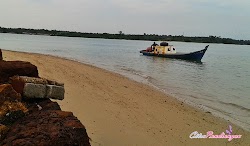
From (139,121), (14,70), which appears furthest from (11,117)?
(139,121)

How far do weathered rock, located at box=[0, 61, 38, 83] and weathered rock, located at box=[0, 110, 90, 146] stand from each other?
0.99 metres

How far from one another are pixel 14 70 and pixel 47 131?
5.29 ft

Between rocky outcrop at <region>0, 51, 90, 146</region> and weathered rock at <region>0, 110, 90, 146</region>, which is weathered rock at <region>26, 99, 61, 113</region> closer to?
rocky outcrop at <region>0, 51, 90, 146</region>

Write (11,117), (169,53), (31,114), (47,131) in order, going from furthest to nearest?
(169,53) → (31,114) → (11,117) → (47,131)

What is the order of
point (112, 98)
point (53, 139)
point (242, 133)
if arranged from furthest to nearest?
point (112, 98) → point (242, 133) → point (53, 139)

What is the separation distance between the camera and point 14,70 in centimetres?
451

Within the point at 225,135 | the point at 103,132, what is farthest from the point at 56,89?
the point at 225,135

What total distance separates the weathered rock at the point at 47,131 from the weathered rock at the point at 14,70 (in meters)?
0.99

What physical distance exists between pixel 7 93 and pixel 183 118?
557 centimetres

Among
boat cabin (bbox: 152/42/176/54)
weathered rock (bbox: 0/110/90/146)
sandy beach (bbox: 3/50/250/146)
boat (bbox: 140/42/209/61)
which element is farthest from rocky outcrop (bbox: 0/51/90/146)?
boat cabin (bbox: 152/42/176/54)

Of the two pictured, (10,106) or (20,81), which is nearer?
(10,106)

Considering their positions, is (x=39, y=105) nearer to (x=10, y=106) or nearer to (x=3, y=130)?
(x=10, y=106)

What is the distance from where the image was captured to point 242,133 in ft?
25.9

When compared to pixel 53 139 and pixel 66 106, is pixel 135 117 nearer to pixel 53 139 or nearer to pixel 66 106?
pixel 66 106
